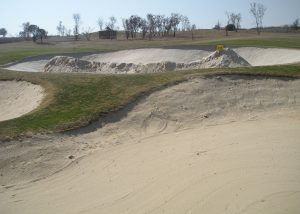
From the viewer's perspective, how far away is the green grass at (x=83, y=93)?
15.8m

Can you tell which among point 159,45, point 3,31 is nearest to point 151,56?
point 159,45

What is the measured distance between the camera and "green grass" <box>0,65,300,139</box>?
15750mm

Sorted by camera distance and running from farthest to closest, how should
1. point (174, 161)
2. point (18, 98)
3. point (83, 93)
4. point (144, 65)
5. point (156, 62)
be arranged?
point (156, 62) < point (144, 65) < point (18, 98) < point (83, 93) < point (174, 161)

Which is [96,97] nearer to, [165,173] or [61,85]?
[61,85]

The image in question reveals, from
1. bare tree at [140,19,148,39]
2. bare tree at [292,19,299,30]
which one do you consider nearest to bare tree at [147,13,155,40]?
bare tree at [140,19,148,39]

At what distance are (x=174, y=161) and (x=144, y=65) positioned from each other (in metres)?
21.9

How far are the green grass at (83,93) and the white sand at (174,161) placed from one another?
0.85m

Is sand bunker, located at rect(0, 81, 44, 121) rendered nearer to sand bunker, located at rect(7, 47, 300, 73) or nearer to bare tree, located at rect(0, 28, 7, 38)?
sand bunker, located at rect(7, 47, 300, 73)

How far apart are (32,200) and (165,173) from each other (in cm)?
381

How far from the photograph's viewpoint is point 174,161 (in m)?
13.1

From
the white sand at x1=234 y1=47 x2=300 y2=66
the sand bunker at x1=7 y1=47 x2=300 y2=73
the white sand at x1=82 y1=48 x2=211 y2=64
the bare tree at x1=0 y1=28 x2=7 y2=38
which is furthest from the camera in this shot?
the bare tree at x1=0 y1=28 x2=7 y2=38

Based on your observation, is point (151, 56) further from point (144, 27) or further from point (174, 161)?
point (144, 27)

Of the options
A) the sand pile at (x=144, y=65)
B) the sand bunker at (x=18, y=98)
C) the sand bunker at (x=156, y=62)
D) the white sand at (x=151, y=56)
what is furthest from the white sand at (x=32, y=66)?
the sand bunker at (x=18, y=98)

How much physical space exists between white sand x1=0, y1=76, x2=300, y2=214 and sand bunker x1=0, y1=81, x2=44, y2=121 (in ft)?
15.7
